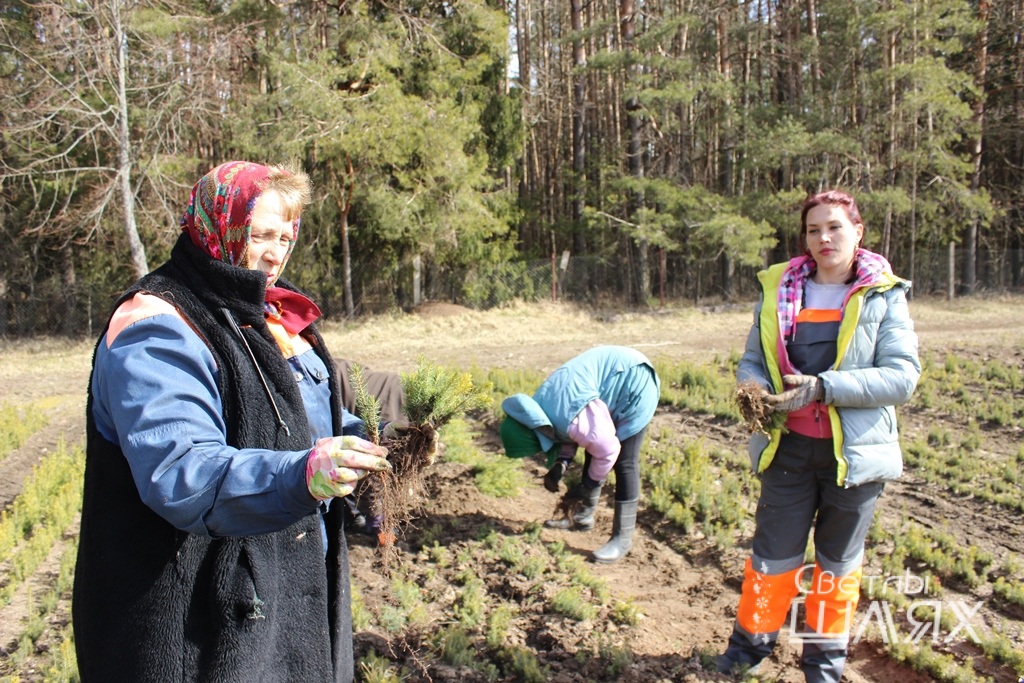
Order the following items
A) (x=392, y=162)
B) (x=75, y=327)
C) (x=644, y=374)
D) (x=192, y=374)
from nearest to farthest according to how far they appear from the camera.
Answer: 1. (x=192, y=374)
2. (x=644, y=374)
3. (x=392, y=162)
4. (x=75, y=327)

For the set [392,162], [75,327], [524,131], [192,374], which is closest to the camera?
[192,374]

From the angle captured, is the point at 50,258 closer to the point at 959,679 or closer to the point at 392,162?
the point at 392,162

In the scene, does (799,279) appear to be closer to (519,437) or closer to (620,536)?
(519,437)

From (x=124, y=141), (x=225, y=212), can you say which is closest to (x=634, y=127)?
(x=124, y=141)

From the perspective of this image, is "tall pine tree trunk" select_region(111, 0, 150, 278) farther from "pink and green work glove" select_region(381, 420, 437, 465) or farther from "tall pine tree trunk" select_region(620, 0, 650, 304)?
"pink and green work glove" select_region(381, 420, 437, 465)

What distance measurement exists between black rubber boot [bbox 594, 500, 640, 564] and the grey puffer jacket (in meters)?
1.77

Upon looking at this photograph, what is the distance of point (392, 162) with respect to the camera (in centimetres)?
1471

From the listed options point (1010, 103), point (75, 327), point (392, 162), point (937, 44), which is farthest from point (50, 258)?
point (1010, 103)

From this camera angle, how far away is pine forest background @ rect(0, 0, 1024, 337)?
14.2 m

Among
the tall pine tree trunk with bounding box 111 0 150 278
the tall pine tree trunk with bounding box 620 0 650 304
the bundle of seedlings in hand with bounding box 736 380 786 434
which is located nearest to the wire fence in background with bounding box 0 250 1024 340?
the tall pine tree trunk with bounding box 620 0 650 304

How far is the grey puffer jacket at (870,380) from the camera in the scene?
8.92 feet

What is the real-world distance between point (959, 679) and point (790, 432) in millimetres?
1411

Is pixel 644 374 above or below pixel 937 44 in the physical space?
below

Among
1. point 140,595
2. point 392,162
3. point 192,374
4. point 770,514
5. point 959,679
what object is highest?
point 392,162
